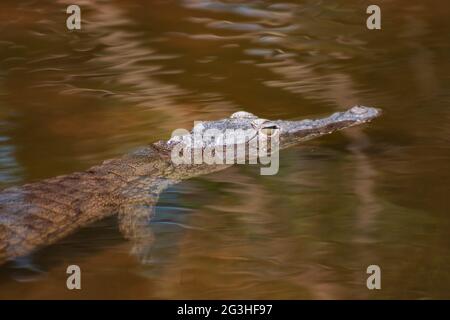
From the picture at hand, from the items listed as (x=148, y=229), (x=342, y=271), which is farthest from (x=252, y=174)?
(x=342, y=271)

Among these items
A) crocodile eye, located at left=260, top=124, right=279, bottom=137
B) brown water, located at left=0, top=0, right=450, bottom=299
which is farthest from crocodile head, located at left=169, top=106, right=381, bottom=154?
brown water, located at left=0, top=0, right=450, bottom=299

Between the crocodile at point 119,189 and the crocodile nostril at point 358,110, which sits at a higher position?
the crocodile nostril at point 358,110

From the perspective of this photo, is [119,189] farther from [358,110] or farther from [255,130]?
[358,110]

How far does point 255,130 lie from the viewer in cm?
496

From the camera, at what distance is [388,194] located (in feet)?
14.0

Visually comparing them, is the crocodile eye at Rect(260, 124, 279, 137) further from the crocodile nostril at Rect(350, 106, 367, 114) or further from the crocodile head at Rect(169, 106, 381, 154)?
the crocodile nostril at Rect(350, 106, 367, 114)

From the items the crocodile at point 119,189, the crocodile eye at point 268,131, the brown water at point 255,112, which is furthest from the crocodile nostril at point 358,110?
the crocodile eye at point 268,131

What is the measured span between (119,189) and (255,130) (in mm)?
1029

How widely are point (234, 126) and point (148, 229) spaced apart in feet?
3.83

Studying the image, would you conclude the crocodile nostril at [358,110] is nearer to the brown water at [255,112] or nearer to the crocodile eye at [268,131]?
the brown water at [255,112]

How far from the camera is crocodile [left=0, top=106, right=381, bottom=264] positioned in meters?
4.08

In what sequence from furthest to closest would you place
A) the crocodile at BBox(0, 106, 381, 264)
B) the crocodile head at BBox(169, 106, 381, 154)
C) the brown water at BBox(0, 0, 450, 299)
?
the crocodile head at BBox(169, 106, 381, 154) < the crocodile at BBox(0, 106, 381, 264) < the brown water at BBox(0, 0, 450, 299)

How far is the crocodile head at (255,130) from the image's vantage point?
16.2 feet
